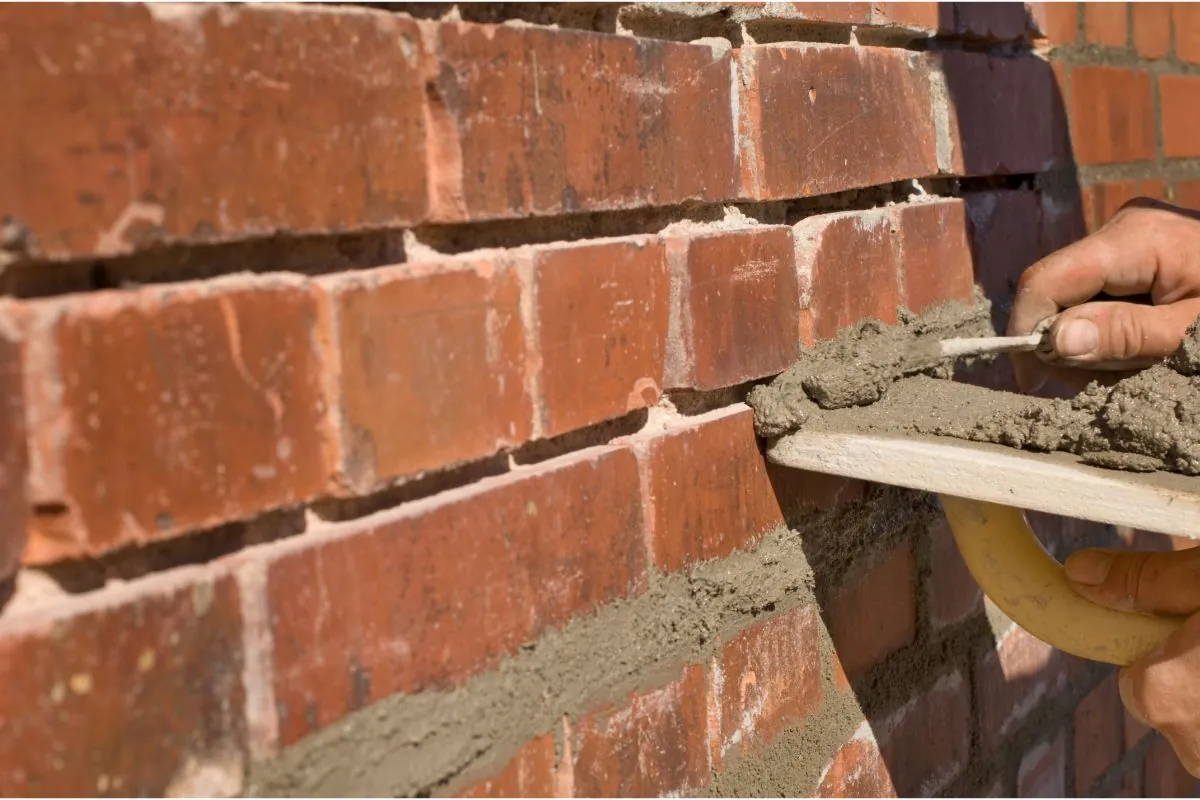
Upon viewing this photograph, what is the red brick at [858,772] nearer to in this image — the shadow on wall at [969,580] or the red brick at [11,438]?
the shadow on wall at [969,580]

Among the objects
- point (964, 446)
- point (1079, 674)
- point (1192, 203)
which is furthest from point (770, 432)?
point (1192, 203)

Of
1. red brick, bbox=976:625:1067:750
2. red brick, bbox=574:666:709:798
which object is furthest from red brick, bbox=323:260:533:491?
red brick, bbox=976:625:1067:750

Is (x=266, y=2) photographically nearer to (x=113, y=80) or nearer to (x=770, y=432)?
(x=113, y=80)

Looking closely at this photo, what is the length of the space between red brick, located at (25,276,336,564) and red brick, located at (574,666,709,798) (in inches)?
12.6

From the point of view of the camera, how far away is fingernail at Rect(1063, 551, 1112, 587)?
3.39ft

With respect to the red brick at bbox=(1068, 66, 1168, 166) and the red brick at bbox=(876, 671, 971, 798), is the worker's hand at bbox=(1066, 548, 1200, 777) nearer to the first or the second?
the red brick at bbox=(876, 671, 971, 798)

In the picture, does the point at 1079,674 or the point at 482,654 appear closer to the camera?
the point at 482,654

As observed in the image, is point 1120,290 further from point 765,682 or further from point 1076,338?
point 765,682

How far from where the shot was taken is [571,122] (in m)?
0.80

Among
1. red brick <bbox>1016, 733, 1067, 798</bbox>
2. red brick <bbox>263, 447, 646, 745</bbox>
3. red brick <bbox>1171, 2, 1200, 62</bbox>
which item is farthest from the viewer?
red brick <bbox>1171, 2, 1200, 62</bbox>

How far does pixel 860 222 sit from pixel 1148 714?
1.71 feet

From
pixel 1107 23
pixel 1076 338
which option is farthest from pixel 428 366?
pixel 1107 23

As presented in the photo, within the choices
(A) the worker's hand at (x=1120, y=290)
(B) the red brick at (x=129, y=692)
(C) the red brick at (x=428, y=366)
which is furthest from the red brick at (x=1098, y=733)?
(B) the red brick at (x=129, y=692)

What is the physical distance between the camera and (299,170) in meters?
0.63
